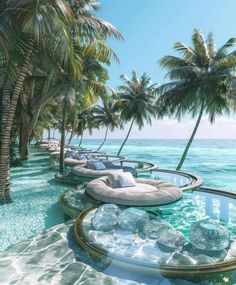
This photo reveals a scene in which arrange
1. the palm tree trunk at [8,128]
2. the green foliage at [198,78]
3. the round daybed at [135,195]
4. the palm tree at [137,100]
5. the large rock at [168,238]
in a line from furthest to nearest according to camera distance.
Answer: the palm tree at [137,100] → the green foliage at [198,78] → the palm tree trunk at [8,128] → the round daybed at [135,195] → the large rock at [168,238]

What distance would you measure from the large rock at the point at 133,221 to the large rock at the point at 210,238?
0.92 m

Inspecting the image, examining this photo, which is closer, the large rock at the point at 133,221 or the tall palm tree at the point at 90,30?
the large rock at the point at 133,221

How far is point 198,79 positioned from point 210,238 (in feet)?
37.0

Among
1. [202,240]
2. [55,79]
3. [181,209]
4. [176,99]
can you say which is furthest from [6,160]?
[176,99]

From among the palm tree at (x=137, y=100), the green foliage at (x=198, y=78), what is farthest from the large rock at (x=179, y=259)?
the palm tree at (x=137, y=100)

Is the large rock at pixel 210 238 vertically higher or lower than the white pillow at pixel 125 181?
lower

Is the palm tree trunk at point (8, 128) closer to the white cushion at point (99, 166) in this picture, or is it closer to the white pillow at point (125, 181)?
the white pillow at point (125, 181)

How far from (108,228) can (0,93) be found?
281 inches

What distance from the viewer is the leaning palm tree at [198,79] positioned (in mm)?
12641

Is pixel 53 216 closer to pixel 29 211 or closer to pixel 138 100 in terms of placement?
pixel 29 211

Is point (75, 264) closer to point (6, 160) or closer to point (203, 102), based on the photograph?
point (6, 160)

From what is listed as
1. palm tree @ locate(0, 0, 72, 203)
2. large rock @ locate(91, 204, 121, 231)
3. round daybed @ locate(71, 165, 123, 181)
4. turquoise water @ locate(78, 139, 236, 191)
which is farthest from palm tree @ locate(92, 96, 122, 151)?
large rock @ locate(91, 204, 121, 231)

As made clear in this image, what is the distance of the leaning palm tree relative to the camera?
41.5 ft

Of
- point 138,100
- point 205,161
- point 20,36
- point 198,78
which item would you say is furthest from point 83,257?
point 205,161
